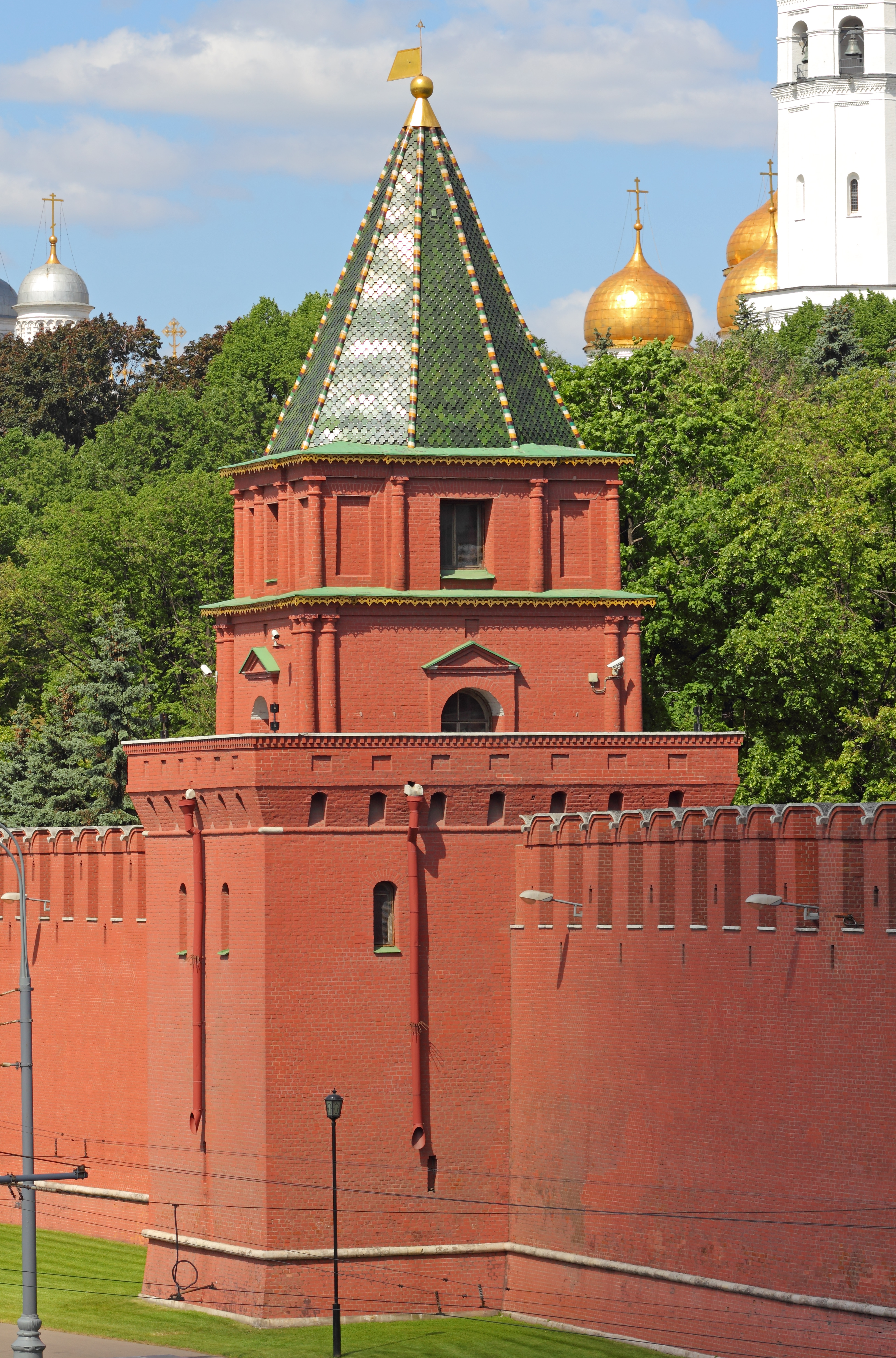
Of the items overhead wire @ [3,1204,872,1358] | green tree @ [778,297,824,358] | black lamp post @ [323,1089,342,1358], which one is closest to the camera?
overhead wire @ [3,1204,872,1358]

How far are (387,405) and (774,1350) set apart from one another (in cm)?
1563

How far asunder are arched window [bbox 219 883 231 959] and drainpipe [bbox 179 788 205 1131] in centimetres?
53

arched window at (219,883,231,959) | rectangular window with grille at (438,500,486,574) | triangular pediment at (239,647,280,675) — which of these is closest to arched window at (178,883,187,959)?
arched window at (219,883,231,959)

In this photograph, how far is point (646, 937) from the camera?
39.6m

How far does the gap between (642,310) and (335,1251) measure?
272 ft

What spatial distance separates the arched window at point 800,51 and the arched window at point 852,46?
1525mm

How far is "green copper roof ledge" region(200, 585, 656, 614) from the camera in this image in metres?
43.1

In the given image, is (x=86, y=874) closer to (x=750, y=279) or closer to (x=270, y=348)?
(x=270, y=348)

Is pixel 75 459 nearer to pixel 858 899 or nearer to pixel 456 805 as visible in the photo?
pixel 456 805

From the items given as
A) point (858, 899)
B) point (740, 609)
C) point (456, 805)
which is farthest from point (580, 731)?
point (740, 609)

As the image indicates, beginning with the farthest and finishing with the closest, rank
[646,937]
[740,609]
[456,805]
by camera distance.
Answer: [740,609], [456,805], [646,937]

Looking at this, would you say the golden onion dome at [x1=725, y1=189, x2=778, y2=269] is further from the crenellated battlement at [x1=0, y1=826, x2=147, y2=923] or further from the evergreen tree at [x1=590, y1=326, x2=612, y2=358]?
the crenellated battlement at [x1=0, y1=826, x2=147, y2=923]

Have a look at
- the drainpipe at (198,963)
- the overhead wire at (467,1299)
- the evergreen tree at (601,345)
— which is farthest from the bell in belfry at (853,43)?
the overhead wire at (467,1299)

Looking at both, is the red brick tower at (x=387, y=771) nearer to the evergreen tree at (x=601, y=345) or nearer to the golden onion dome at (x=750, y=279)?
the evergreen tree at (x=601, y=345)
